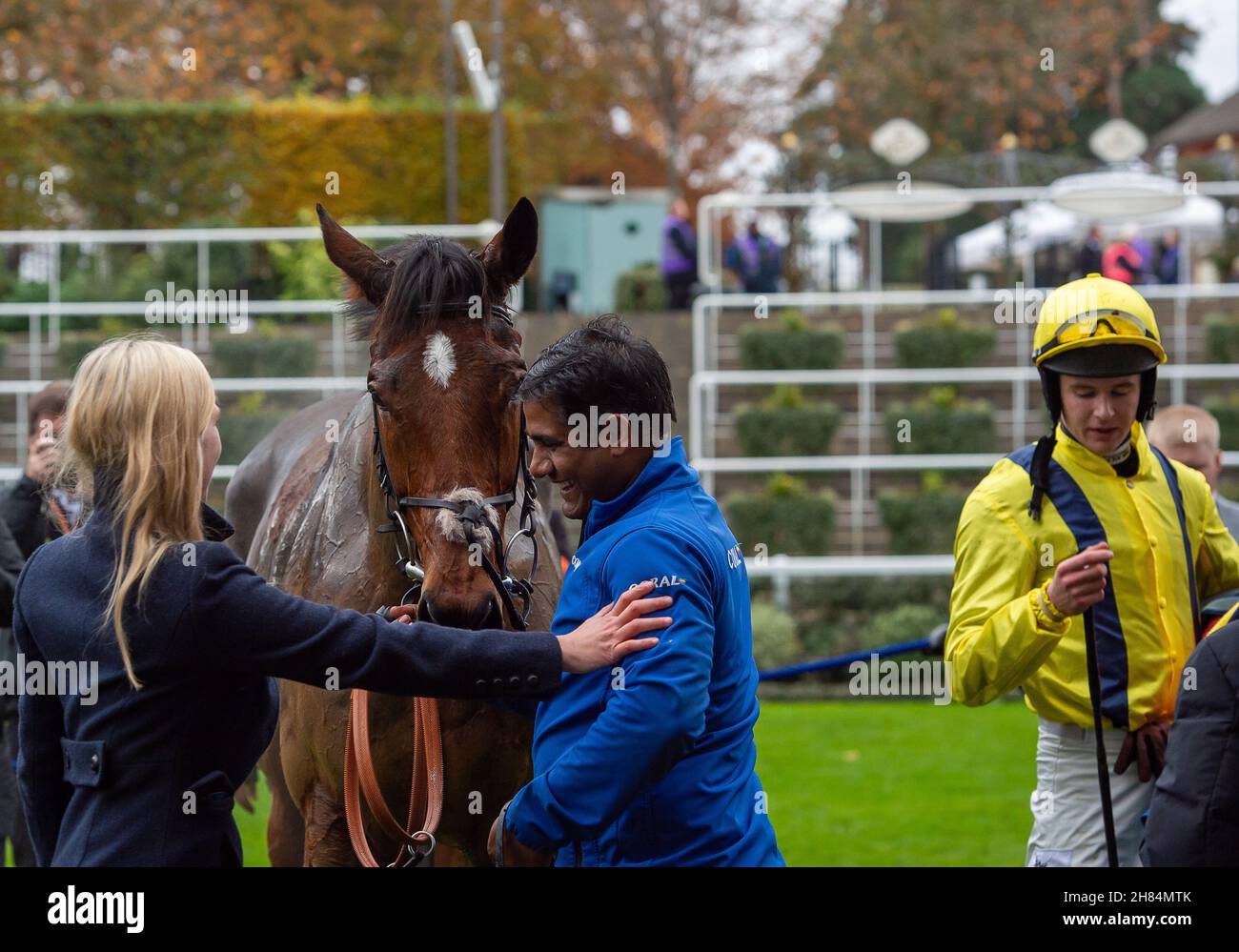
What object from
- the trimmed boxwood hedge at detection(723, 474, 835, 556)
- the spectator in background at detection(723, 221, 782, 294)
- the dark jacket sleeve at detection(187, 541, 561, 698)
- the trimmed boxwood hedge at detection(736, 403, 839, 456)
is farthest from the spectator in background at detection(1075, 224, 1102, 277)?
the dark jacket sleeve at detection(187, 541, 561, 698)

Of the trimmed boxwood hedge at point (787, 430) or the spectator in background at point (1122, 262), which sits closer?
the trimmed boxwood hedge at point (787, 430)

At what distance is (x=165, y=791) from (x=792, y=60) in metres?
24.5

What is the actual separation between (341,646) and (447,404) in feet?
2.17

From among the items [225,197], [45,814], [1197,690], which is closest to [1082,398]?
[1197,690]

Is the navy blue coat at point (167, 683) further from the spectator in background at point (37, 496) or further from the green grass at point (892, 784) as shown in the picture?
the green grass at point (892, 784)

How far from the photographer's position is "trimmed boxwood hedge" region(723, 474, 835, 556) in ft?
37.9

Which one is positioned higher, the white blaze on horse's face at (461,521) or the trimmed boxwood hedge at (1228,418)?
the trimmed boxwood hedge at (1228,418)

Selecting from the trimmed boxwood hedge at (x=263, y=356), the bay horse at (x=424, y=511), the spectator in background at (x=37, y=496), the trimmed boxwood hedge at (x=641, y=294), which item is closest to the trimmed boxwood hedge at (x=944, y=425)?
the trimmed boxwood hedge at (x=641, y=294)

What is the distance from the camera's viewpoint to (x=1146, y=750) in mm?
3207

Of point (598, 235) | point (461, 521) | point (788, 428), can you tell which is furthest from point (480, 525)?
point (598, 235)

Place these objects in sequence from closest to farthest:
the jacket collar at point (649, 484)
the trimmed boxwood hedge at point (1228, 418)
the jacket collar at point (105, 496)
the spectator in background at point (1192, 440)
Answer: the jacket collar at point (105, 496) < the jacket collar at point (649, 484) < the spectator in background at point (1192, 440) < the trimmed boxwood hedge at point (1228, 418)

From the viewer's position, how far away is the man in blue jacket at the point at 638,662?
241 centimetres

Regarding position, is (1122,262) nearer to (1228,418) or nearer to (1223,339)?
(1223,339)
